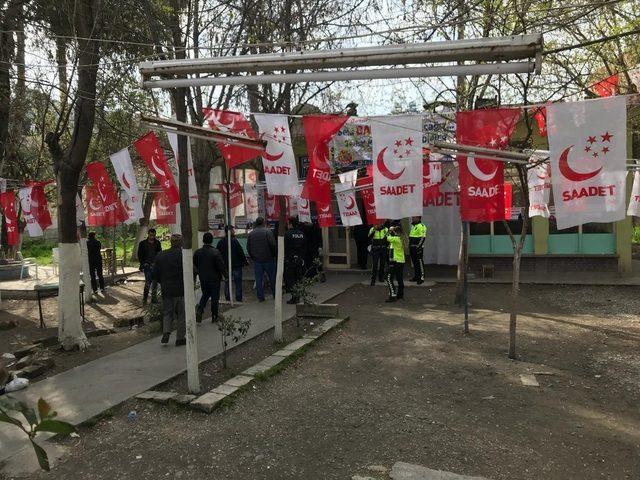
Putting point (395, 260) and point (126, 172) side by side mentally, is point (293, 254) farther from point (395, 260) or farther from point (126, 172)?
point (126, 172)

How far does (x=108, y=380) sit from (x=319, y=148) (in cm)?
431

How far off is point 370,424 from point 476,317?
549 centimetres

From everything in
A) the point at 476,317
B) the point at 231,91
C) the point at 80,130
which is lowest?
the point at 476,317

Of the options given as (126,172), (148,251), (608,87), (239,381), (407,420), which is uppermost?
(608,87)

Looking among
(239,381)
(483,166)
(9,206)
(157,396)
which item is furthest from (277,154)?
(9,206)

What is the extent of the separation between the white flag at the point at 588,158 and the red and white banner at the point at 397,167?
1804 mm

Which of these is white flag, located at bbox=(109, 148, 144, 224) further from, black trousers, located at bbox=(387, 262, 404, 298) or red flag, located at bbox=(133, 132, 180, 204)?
black trousers, located at bbox=(387, 262, 404, 298)

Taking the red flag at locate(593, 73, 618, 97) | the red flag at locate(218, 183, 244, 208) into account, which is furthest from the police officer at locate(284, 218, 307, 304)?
the red flag at locate(593, 73, 618, 97)

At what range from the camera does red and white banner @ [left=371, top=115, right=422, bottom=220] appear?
6.82 m

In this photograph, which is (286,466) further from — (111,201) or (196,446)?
(111,201)

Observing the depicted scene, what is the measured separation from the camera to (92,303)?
41.5 ft

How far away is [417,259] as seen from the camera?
44.3ft

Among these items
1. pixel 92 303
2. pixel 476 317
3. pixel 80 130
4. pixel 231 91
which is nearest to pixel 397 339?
pixel 476 317

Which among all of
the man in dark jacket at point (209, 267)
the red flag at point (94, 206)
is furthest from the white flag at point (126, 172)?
the red flag at point (94, 206)
